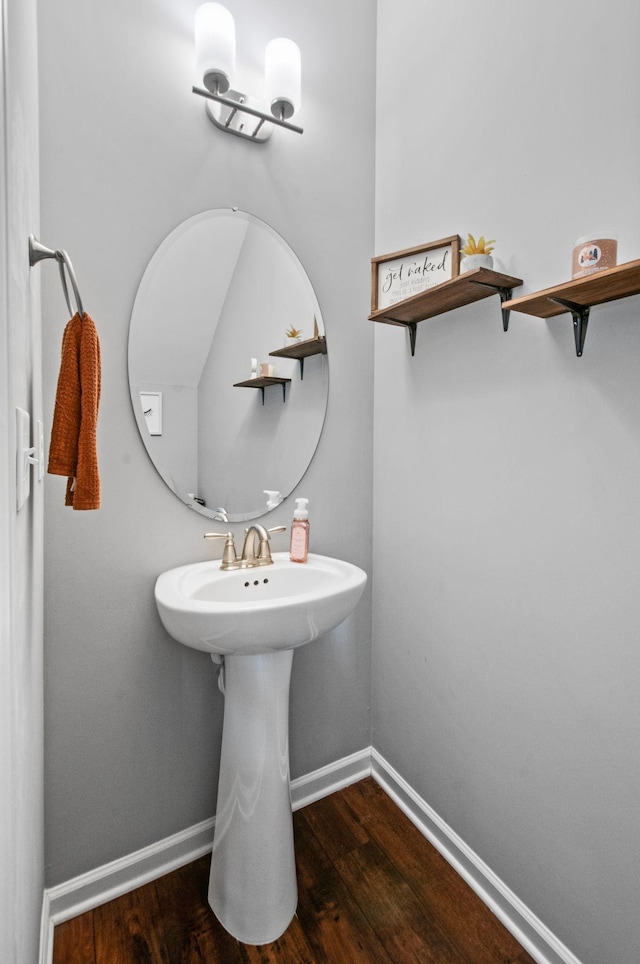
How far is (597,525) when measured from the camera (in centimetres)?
105

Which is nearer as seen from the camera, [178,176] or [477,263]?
[477,263]

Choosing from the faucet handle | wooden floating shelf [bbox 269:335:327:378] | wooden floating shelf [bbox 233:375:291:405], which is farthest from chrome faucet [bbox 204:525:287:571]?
wooden floating shelf [bbox 269:335:327:378]

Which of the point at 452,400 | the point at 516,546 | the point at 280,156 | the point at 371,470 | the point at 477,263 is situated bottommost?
the point at 516,546

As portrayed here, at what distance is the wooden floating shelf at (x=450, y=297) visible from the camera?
3.81ft

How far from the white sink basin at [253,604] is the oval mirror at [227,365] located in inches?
7.9

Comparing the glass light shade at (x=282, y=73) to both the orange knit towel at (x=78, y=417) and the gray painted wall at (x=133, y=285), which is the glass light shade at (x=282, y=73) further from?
the orange knit towel at (x=78, y=417)

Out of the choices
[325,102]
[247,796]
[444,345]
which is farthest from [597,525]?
A: [325,102]

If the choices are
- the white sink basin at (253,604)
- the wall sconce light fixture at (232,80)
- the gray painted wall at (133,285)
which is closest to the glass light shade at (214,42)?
the wall sconce light fixture at (232,80)

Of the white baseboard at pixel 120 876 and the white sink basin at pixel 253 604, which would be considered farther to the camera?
the white baseboard at pixel 120 876

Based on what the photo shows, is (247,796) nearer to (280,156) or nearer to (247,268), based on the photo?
(247,268)

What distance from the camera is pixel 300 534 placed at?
1500 mm

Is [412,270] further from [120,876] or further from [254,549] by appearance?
[120,876]

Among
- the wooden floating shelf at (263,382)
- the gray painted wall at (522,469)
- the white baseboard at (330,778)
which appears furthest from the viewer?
the white baseboard at (330,778)

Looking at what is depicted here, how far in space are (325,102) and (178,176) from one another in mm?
601
